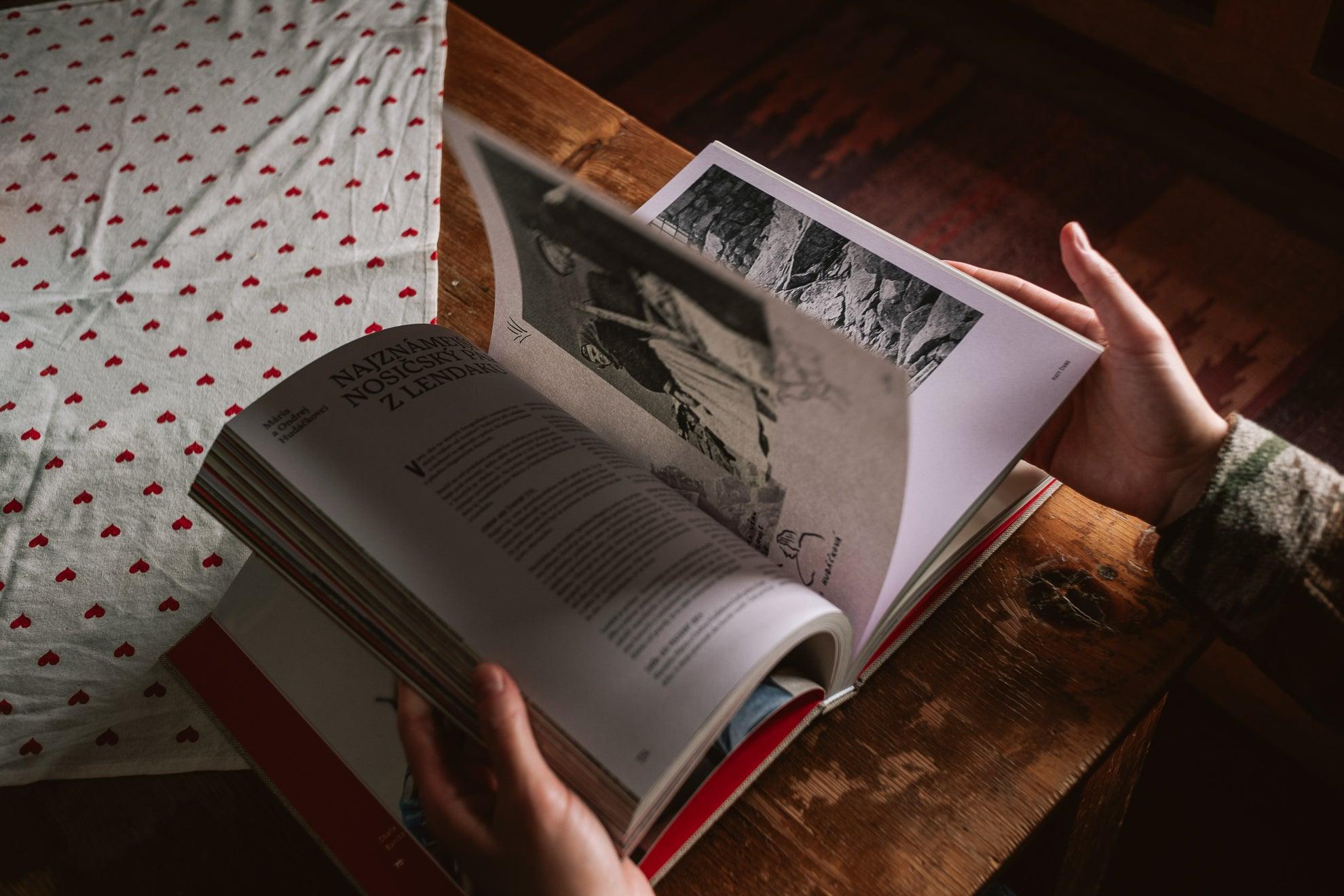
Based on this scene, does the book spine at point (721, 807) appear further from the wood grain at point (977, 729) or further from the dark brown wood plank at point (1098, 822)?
the dark brown wood plank at point (1098, 822)

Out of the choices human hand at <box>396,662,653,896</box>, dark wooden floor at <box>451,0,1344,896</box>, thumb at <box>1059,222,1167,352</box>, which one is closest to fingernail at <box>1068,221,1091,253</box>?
thumb at <box>1059,222,1167,352</box>

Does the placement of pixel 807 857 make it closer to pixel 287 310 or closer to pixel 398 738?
pixel 398 738

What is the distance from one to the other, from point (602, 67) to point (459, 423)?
154 centimetres

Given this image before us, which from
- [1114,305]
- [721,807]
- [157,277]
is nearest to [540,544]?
[721,807]

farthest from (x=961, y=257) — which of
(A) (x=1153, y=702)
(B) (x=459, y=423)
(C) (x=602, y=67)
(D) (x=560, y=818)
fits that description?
(D) (x=560, y=818)

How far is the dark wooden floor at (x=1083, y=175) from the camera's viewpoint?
109cm

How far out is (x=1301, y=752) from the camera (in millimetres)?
1083

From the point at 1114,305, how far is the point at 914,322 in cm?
12

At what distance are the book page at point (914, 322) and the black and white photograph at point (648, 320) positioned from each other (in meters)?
0.08

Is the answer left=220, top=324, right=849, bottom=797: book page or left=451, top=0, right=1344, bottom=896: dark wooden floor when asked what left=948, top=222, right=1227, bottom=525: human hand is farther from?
left=451, top=0, right=1344, bottom=896: dark wooden floor

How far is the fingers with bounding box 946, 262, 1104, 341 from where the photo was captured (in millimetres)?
657

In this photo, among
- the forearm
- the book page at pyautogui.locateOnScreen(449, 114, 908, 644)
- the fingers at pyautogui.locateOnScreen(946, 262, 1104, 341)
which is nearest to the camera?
the book page at pyautogui.locateOnScreen(449, 114, 908, 644)

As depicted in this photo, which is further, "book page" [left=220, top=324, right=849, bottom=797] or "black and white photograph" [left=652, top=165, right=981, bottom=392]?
"black and white photograph" [left=652, top=165, right=981, bottom=392]

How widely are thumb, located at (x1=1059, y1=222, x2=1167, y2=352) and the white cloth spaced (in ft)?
1.63
